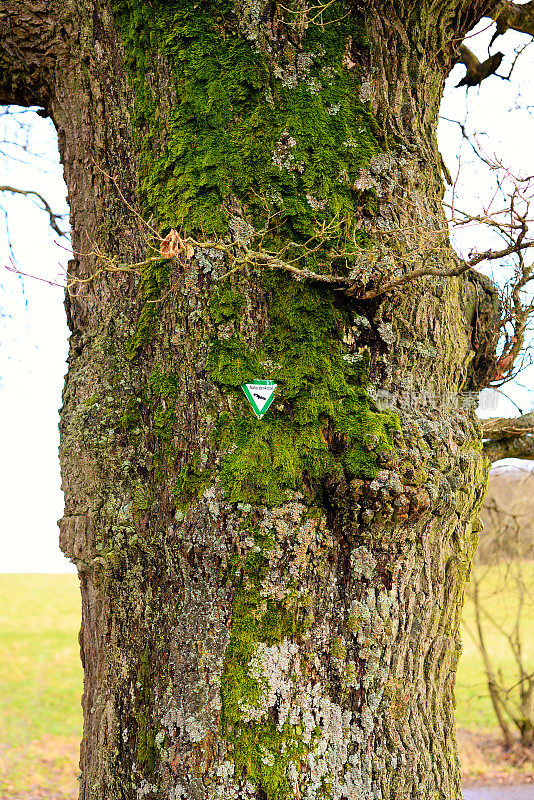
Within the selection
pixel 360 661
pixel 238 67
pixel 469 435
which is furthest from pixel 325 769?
pixel 238 67

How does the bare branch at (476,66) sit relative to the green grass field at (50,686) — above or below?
above

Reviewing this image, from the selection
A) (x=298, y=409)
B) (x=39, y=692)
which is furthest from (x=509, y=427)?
(x=39, y=692)

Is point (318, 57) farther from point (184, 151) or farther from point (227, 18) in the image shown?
point (184, 151)

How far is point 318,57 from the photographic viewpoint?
2.22 metres

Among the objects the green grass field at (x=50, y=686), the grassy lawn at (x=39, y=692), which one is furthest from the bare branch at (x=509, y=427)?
the grassy lawn at (x=39, y=692)

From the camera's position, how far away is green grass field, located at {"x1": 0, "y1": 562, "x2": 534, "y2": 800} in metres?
6.86

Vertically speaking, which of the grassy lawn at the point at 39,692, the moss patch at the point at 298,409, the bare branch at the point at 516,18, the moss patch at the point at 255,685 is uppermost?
the bare branch at the point at 516,18

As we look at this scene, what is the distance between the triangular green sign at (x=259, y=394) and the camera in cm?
198

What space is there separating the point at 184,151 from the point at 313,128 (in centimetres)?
44

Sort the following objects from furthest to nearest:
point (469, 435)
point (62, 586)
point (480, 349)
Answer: point (62, 586), point (480, 349), point (469, 435)

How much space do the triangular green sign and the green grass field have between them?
243 inches

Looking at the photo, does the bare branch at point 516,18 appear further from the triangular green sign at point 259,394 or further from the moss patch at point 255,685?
the moss patch at point 255,685

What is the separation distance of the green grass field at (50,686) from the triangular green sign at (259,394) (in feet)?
20.2

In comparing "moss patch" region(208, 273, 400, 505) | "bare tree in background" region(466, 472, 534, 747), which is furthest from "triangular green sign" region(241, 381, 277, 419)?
"bare tree in background" region(466, 472, 534, 747)
